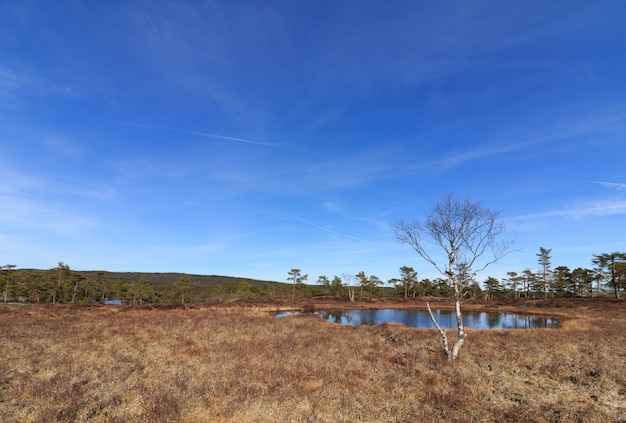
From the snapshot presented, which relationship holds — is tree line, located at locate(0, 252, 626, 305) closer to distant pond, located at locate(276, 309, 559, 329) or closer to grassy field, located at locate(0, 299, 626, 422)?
distant pond, located at locate(276, 309, 559, 329)

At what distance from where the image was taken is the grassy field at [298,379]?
893 cm

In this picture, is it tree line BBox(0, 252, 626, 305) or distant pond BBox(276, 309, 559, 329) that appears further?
tree line BBox(0, 252, 626, 305)

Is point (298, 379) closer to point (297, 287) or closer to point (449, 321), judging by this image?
point (449, 321)

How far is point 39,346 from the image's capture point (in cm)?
1655

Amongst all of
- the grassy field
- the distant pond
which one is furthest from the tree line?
the grassy field

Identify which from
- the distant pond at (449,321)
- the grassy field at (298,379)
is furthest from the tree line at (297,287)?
the grassy field at (298,379)

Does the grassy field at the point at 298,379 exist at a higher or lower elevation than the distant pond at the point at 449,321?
higher

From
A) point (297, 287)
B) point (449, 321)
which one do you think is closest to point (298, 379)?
point (449, 321)

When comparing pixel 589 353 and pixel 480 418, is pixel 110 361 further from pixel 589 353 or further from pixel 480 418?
pixel 589 353

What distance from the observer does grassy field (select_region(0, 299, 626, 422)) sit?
8.93 m

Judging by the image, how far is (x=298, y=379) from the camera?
1230cm

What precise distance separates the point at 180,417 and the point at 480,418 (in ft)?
27.9

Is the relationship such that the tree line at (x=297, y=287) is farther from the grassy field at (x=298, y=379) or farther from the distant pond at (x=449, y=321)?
the grassy field at (x=298, y=379)

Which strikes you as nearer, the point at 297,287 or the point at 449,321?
the point at 449,321
